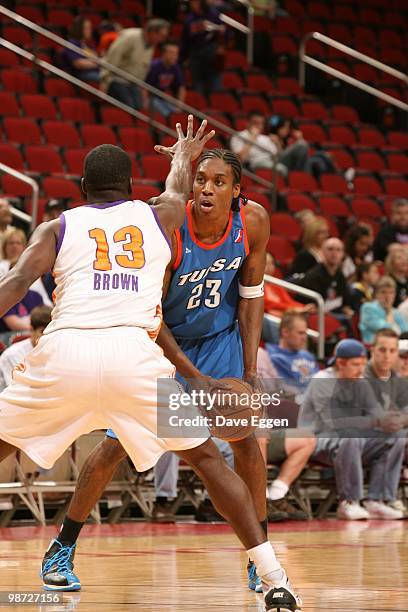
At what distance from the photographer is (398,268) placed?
41.1 feet

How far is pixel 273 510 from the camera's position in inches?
359

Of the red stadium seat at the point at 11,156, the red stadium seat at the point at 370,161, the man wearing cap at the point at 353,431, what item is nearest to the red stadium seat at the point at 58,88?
the red stadium seat at the point at 11,156

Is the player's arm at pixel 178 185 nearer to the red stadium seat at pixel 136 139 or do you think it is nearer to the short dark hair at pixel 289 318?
the short dark hair at pixel 289 318

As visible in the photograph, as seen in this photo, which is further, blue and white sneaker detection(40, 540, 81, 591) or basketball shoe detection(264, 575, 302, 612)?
blue and white sneaker detection(40, 540, 81, 591)

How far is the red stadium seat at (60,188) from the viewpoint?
41.0 feet

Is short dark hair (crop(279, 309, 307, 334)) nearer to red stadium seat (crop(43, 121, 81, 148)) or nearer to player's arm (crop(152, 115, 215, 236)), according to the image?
red stadium seat (crop(43, 121, 81, 148))

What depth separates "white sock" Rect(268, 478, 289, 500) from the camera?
9.05 m

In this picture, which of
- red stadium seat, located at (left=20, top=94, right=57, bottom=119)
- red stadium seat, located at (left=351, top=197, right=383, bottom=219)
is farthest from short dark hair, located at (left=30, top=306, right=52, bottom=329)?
red stadium seat, located at (left=351, top=197, right=383, bottom=219)

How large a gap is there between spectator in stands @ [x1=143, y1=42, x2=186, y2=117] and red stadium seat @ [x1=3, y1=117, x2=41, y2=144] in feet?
6.14

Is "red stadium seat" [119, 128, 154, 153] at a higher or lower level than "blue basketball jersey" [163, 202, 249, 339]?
higher

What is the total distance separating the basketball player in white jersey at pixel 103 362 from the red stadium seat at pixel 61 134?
943cm

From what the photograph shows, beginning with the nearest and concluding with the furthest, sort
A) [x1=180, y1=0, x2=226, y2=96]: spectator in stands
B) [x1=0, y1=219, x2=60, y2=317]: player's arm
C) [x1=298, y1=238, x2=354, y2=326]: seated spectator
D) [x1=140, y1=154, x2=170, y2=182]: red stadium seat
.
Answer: [x1=0, y1=219, x2=60, y2=317]: player's arm → [x1=298, y1=238, x2=354, y2=326]: seated spectator → [x1=140, y1=154, x2=170, y2=182]: red stadium seat → [x1=180, y1=0, x2=226, y2=96]: spectator in stands

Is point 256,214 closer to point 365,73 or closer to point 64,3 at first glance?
point 64,3

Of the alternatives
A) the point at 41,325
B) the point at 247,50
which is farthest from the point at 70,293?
the point at 247,50
